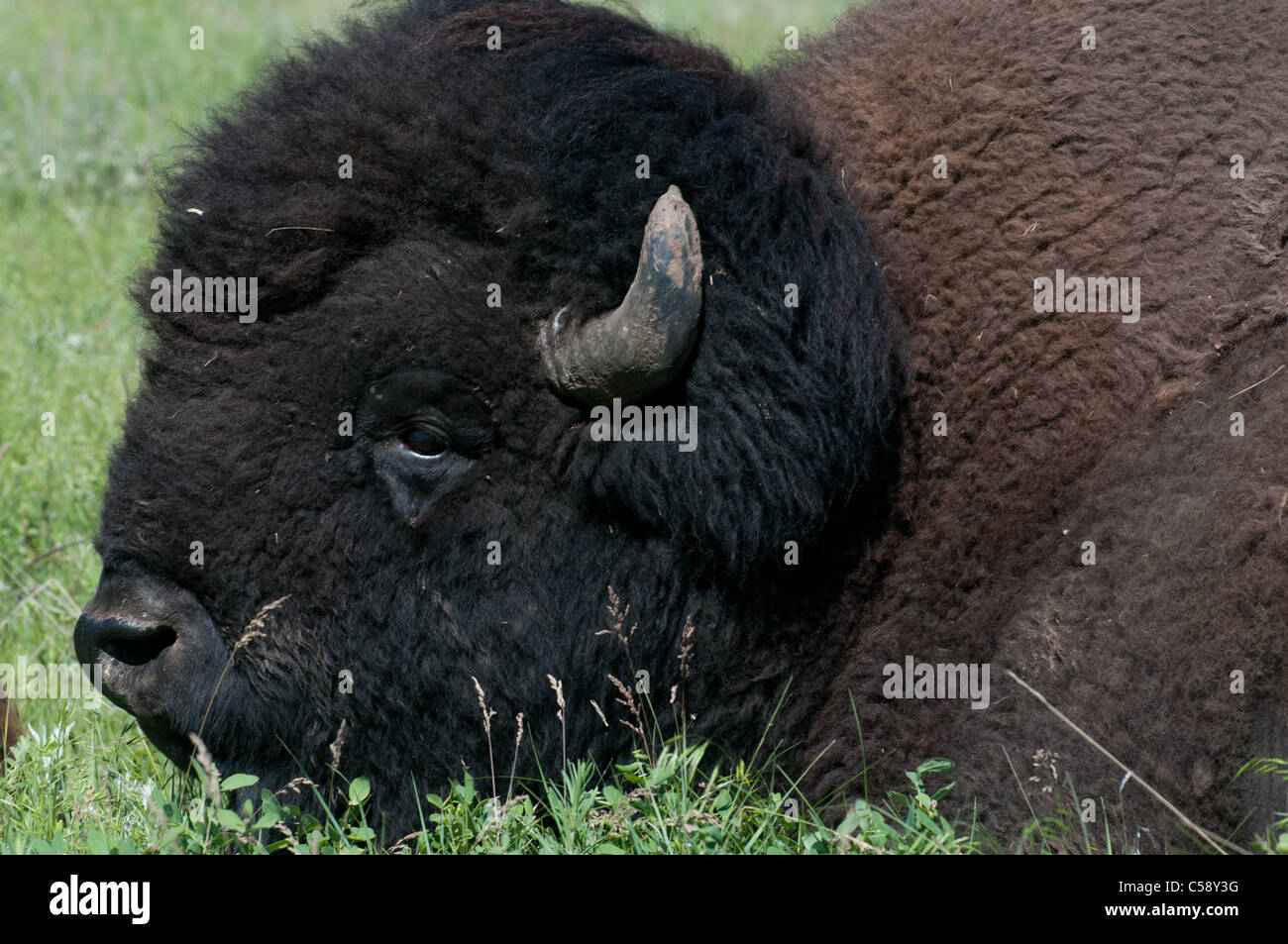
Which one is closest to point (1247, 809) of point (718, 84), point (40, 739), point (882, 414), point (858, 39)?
point (882, 414)

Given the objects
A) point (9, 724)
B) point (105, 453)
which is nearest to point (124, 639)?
point (9, 724)

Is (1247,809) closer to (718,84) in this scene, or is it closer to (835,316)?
(835,316)

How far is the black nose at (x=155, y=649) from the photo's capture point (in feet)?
11.6

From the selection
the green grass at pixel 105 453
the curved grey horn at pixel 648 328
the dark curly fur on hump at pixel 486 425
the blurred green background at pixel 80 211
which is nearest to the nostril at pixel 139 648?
the dark curly fur on hump at pixel 486 425

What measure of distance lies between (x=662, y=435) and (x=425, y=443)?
647 millimetres

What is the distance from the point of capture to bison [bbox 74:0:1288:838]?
11.3 feet

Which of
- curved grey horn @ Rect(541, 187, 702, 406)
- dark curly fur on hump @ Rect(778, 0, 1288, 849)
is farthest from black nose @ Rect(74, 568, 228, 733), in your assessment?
dark curly fur on hump @ Rect(778, 0, 1288, 849)

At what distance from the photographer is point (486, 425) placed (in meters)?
3.56

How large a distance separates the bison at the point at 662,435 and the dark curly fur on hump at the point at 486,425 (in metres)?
0.01

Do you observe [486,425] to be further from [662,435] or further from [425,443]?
[662,435]

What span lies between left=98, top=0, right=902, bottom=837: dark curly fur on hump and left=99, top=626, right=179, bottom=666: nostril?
14cm

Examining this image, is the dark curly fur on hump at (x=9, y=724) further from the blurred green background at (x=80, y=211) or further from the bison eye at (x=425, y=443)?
the bison eye at (x=425, y=443)

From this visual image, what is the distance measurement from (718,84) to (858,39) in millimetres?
940

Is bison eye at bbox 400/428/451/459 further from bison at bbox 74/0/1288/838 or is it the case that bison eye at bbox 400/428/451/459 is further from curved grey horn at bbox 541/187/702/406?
curved grey horn at bbox 541/187/702/406
